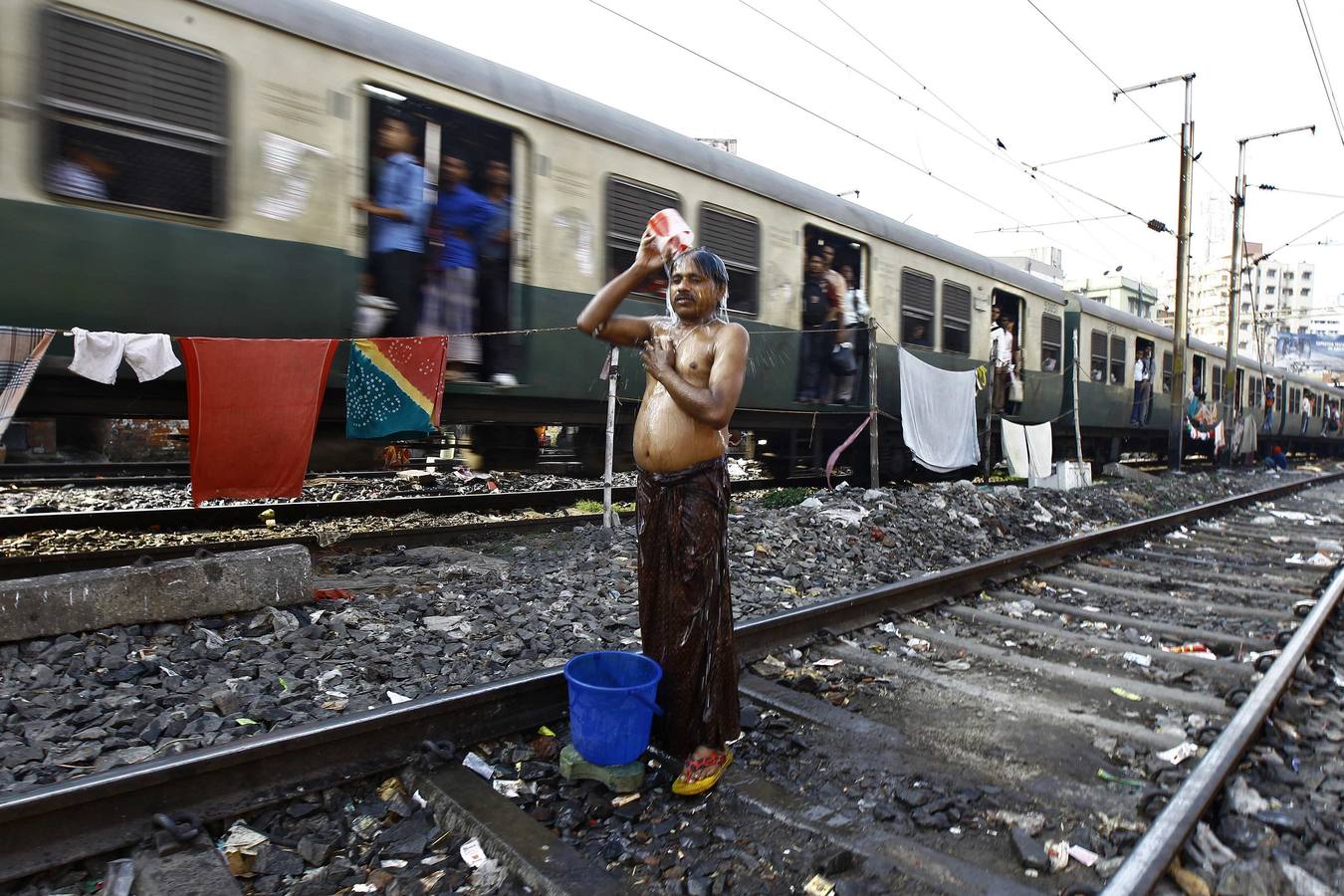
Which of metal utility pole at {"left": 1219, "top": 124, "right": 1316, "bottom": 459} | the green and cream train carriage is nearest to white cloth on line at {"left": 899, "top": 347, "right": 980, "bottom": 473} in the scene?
the green and cream train carriage

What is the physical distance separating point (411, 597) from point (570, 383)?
2.83 m

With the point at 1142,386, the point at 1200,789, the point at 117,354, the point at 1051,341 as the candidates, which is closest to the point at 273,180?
the point at 117,354

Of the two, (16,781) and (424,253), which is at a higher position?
(424,253)

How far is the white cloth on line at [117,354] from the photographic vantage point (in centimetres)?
434

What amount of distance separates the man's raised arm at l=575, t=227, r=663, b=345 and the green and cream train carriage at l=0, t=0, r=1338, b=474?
3.39 meters

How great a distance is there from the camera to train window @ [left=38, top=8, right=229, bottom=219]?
168 inches

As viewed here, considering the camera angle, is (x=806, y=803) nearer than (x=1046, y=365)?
Yes

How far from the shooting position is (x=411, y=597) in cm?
439

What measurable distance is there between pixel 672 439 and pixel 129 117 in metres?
4.08

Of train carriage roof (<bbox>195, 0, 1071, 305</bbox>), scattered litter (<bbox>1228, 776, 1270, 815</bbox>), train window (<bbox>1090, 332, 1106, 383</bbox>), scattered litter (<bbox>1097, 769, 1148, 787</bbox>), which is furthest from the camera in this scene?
train window (<bbox>1090, 332, 1106, 383</bbox>)

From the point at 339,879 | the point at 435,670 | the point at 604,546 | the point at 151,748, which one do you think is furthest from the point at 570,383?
the point at 339,879

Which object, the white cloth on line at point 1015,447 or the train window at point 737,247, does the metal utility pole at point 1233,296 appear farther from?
the train window at point 737,247

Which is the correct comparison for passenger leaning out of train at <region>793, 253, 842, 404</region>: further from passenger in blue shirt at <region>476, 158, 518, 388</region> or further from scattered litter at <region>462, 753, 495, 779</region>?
scattered litter at <region>462, 753, 495, 779</region>

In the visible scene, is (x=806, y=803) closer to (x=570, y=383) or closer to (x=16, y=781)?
(x=16, y=781)
